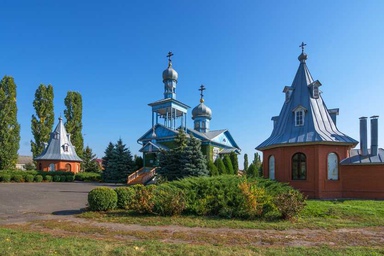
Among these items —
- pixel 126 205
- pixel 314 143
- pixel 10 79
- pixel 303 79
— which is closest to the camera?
pixel 126 205

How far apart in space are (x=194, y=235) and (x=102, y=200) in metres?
5.27

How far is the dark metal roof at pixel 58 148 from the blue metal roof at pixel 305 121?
3045 cm

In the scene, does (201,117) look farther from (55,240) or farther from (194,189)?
(55,240)

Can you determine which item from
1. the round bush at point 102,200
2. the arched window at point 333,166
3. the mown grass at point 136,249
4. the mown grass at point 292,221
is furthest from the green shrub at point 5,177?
the arched window at point 333,166

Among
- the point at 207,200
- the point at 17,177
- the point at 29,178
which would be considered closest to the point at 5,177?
the point at 17,177

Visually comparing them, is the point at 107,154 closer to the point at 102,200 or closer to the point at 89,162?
the point at 89,162

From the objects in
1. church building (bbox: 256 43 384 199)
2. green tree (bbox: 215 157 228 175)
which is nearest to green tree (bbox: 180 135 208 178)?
green tree (bbox: 215 157 228 175)

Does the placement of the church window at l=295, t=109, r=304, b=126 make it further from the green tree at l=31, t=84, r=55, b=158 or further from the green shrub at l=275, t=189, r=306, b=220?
the green tree at l=31, t=84, r=55, b=158

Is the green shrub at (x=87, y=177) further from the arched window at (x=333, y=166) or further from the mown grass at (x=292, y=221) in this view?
the arched window at (x=333, y=166)

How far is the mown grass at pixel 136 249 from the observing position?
5922 mm

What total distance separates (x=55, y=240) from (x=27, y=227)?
2.57m

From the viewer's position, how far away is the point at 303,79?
19.2 metres

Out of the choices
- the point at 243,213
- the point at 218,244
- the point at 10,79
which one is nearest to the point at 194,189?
the point at 243,213

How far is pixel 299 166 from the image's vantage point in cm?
1712
